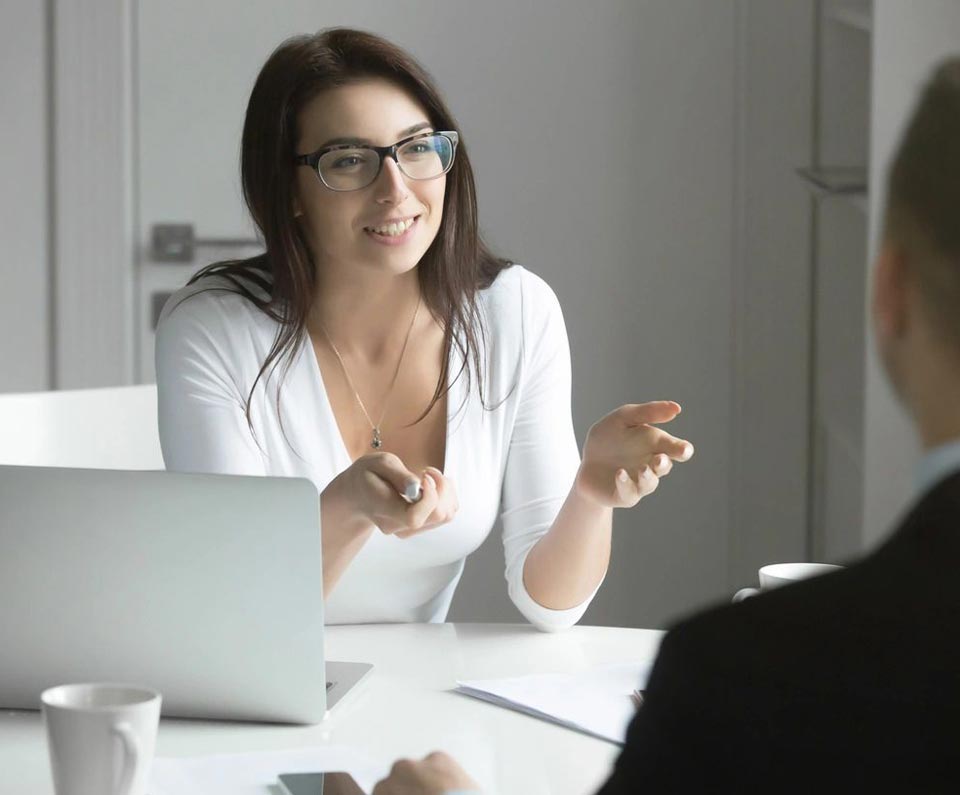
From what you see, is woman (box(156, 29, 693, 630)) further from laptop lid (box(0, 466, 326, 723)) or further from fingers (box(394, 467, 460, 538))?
laptop lid (box(0, 466, 326, 723))

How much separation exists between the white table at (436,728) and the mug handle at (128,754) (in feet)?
0.46

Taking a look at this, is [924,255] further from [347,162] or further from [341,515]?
[347,162]

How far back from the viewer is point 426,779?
0.94m

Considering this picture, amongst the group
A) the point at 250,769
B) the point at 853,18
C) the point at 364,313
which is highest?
the point at 853,18

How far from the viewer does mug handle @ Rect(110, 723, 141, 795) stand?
3.24 ft

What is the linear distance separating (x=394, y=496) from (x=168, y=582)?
0.92ft

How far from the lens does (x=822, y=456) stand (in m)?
Answer: 3.01

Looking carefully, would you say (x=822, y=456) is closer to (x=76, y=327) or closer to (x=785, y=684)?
(x=76, y=327)

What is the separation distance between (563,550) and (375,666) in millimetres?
314

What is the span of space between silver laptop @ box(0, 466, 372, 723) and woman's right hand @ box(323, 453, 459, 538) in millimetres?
216

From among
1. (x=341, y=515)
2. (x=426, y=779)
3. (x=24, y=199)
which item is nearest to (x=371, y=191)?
(x=341, y=515)

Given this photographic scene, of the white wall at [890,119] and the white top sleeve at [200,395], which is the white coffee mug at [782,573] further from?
the white wall at [890,119]

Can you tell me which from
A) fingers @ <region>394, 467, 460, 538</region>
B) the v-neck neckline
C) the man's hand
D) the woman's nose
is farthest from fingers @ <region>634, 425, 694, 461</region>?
the man's hand

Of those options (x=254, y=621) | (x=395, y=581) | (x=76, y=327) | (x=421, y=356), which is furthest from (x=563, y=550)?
(x=76, y=327)
